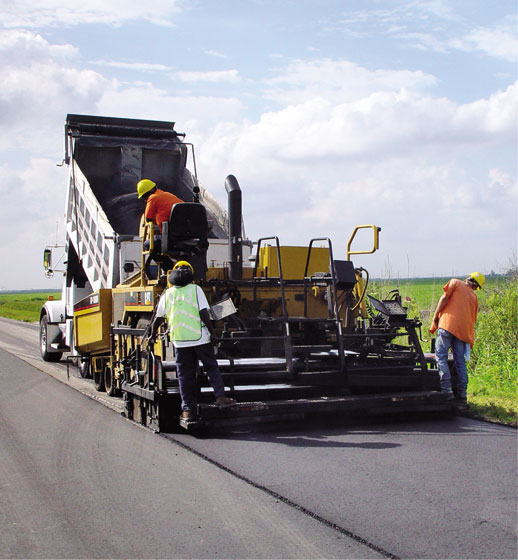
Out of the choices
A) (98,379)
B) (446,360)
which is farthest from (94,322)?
(446,360)

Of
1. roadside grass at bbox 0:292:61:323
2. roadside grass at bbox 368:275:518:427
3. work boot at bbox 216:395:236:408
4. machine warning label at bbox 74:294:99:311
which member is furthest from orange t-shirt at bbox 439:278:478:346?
roadside grass at bbox 0:292:61:323

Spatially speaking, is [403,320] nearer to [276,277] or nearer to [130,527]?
[276,277]

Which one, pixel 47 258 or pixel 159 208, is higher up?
pixel 159 208

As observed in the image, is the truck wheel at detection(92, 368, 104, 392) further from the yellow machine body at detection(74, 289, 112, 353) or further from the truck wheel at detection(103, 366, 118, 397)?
the yellow machine body at detection(74, 289, 112, 353)

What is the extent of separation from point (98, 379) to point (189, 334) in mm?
3888

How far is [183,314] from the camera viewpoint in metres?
7.29

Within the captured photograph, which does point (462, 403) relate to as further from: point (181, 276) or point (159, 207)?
point (159, 207)

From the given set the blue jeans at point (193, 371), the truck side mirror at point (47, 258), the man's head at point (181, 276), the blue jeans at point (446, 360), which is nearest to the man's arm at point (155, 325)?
the man's head at point (181, 276)

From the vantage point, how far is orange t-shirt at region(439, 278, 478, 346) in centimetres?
842

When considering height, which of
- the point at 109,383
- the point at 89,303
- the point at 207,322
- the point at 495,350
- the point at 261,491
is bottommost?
the point at 261,491

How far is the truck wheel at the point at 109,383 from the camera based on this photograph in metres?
9.73

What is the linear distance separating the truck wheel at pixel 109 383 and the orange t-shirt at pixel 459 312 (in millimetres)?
4255

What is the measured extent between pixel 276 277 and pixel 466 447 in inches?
142

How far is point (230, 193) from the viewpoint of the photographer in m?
8.77
